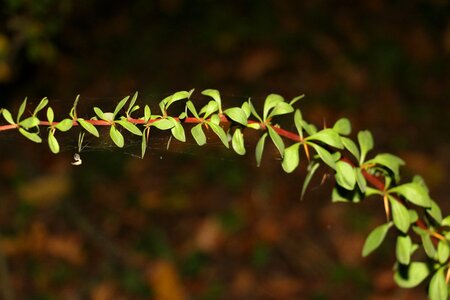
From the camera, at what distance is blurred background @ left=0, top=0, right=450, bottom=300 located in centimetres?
339

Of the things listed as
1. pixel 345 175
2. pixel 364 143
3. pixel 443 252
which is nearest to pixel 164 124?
pixel 345 175

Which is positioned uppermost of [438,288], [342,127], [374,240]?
[342,127]

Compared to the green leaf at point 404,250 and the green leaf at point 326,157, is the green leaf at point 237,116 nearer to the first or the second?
the green leaf at point 326,157

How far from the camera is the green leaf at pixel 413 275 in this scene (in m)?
1.25

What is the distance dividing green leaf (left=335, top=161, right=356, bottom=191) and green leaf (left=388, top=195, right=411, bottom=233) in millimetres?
120

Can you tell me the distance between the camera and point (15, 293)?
348 centimetres

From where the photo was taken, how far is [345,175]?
109cm

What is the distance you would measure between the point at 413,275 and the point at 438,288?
0.12 meters

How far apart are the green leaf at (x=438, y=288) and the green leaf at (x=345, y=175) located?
255 millimetres

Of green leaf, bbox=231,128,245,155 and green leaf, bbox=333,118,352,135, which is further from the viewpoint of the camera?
green leaf, bbox=333,118,352,135

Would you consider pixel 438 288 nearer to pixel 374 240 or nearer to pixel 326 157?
pixel 374 240

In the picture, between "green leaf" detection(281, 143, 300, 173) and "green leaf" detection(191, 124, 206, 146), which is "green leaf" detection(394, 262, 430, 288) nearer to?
"green leaf" detection(281, 143, 300, 173)

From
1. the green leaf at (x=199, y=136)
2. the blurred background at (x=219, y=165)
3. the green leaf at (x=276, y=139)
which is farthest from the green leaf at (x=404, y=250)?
the blurred background at (x=219, y=165)

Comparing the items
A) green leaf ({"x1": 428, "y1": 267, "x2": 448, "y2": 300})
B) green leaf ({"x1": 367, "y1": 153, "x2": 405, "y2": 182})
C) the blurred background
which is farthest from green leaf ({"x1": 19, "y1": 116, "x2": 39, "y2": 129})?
the blurred background
